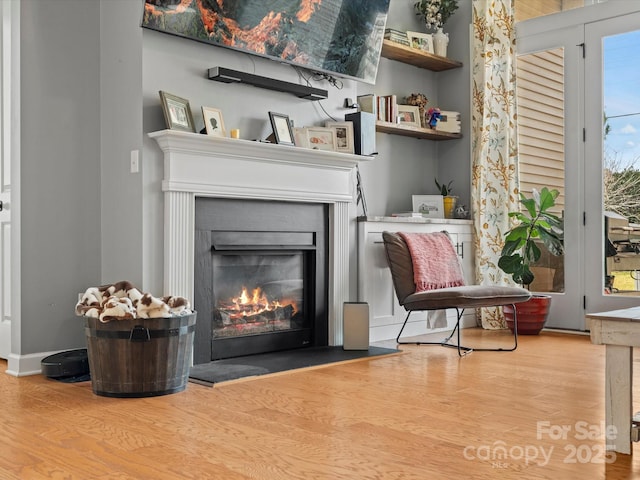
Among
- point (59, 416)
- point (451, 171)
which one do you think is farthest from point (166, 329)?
point (451, 171)

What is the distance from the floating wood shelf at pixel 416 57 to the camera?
5162mm

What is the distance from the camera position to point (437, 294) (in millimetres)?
4176

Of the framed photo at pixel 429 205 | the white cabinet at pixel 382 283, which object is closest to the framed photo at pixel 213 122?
the white cabinet at pixel 382 283

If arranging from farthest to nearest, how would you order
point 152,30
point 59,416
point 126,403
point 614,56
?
point 614,56 → point 152,30 → point 126,403 → point 59,416

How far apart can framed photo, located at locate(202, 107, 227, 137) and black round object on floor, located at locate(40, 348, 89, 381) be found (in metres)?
1.32

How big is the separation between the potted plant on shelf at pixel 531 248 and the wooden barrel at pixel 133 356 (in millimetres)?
2830

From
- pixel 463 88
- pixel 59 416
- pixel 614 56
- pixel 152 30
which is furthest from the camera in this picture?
pixel 463 88

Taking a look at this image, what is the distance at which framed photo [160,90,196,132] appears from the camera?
11.7ft

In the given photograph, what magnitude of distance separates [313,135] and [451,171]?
5.85 feet

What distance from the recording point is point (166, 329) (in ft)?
10.3

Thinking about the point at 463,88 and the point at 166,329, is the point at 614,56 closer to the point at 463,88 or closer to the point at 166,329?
the point at 463,88

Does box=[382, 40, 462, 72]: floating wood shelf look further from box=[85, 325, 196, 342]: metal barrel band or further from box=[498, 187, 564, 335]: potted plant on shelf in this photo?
box=[85, 325, 196, 342]: metal barrel band

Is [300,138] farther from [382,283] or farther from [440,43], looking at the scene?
[440,43]
